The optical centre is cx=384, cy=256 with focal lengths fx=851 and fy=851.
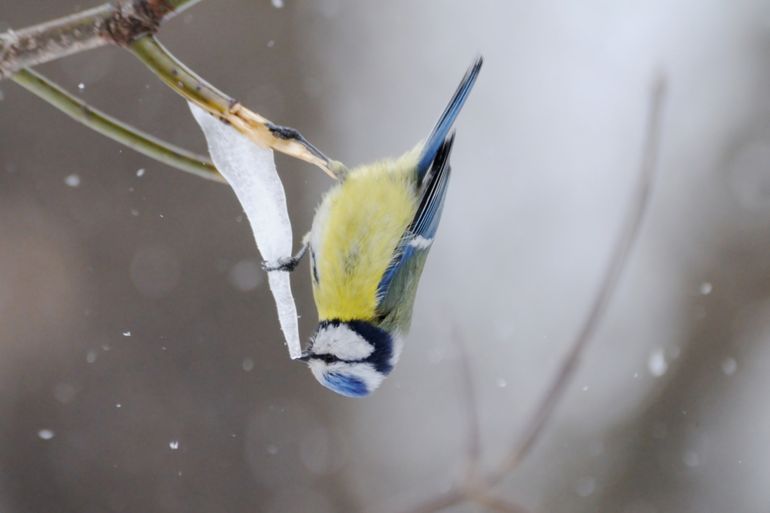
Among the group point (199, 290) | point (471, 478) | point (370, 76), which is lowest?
point (471, 478)

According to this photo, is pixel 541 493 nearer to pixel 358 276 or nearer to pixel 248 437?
pixel 248 437

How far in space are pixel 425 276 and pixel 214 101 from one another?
3072 mm

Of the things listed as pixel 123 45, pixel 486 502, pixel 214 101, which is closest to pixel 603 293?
pixel 486 502

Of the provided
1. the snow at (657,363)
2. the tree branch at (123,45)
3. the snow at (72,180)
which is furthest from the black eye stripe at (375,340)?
the snow at (657,363)

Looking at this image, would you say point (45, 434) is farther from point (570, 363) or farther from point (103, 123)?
point (103, 123)

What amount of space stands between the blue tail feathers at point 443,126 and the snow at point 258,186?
1.65 ft

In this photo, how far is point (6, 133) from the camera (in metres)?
3.13

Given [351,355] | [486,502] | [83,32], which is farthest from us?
[351,355]

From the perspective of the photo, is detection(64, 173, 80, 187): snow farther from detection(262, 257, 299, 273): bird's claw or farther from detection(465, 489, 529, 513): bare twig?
detection(465, 489, 529, 513): bare twig

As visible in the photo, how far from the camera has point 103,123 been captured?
86 centimetres

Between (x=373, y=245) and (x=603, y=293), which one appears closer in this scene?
(x=603, y=293)

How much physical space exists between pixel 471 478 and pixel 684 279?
2782 millimetres

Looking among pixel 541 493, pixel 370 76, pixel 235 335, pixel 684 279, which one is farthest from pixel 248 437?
pixel 684 279

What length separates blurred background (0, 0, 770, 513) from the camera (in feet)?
10.5
